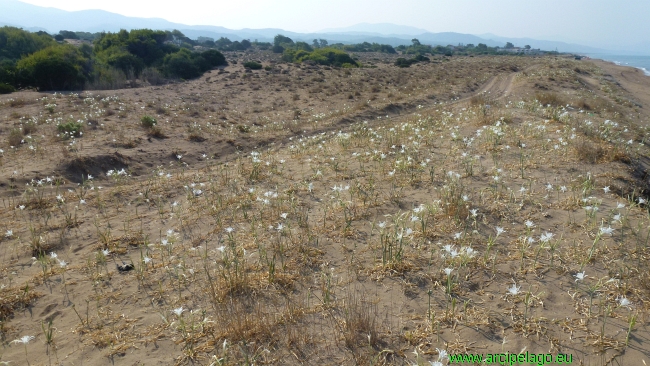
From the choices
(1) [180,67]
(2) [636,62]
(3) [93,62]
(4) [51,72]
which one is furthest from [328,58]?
(2) [636,62]

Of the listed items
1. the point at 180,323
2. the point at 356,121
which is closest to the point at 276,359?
the point at 180,323

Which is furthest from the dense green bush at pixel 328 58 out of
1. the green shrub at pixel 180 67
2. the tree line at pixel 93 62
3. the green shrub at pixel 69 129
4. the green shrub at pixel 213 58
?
the green shrub at pixel 69 129

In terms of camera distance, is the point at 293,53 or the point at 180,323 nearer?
the point at 180,323

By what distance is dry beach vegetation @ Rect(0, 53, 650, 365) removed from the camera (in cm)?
322

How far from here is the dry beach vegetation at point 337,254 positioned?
3.22 m

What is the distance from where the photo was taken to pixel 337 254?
4559mm

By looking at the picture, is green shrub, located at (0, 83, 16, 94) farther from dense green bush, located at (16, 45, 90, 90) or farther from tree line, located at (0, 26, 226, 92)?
dense green bush, located at (16, 45, 90, 90)

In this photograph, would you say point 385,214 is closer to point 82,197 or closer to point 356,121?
point 82,197

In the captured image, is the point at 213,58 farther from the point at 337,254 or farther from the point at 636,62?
the point at 636,62

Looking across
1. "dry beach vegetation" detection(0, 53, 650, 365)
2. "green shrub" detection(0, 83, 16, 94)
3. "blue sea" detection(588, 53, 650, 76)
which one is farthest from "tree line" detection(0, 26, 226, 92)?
"blue sea" detection(588, 53, 650, 76)

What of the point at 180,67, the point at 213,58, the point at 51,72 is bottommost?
the point at 51,72

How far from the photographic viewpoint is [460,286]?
12.6 feet

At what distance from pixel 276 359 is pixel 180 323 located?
3.22 ft

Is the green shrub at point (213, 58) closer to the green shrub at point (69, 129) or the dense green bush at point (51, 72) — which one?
the dense green bush at point (51, 72)
